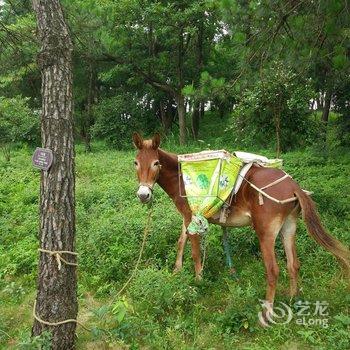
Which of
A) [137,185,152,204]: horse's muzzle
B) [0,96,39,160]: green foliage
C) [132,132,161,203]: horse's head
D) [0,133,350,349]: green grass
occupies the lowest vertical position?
[0,133,350,349]: green grass

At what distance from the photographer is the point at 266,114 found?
1145 cm

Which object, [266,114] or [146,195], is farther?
[266,114]

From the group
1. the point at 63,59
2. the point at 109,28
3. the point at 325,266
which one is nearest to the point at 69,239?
the point at 63,59

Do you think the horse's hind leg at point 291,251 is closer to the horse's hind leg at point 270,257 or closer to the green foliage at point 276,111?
the horse's hind leg at point 270,257

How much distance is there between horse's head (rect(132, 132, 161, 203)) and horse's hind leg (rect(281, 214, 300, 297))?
5.69 feet

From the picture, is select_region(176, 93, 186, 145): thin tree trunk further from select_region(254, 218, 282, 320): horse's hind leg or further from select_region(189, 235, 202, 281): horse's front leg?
select_region(254, 218, 282, 320): horse's hind leg

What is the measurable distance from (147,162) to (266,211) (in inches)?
62.3

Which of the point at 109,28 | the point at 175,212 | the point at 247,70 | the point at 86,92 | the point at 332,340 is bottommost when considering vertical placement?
the point at 332,340

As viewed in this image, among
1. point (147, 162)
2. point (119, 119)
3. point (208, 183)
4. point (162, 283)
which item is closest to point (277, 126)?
point (208, 183)

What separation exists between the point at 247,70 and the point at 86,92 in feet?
62.7

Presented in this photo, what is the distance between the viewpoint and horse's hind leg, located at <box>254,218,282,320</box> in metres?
4.48

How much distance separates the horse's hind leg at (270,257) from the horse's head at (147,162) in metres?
1.44

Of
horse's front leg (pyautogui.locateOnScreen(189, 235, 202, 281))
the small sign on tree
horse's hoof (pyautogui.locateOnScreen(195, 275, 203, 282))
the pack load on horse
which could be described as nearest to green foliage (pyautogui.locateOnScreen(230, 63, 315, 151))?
the pack load on horse

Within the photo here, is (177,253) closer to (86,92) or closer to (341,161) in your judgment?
(341,161)
